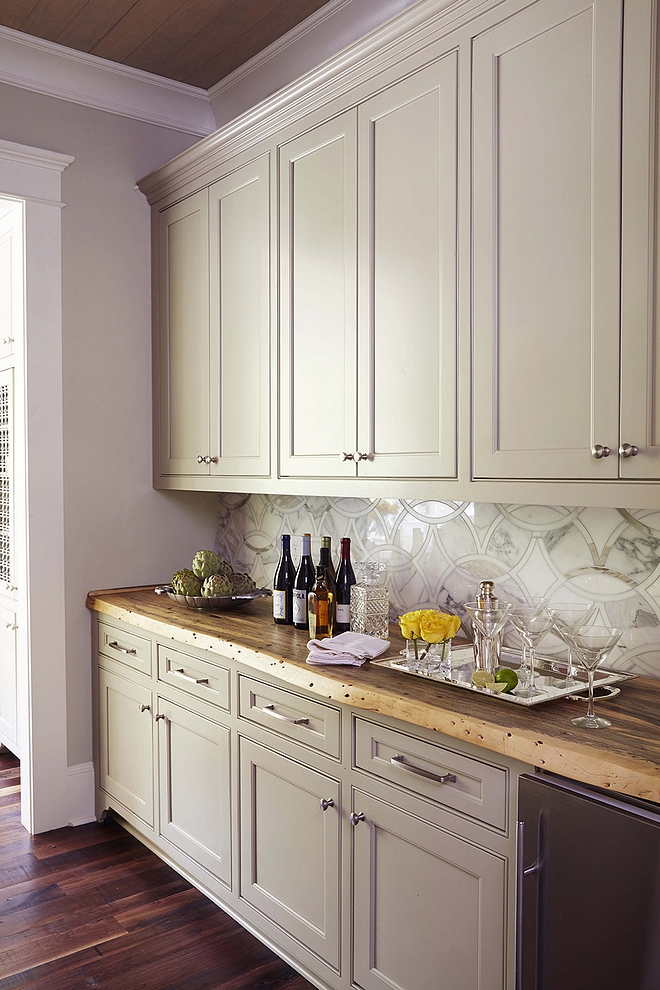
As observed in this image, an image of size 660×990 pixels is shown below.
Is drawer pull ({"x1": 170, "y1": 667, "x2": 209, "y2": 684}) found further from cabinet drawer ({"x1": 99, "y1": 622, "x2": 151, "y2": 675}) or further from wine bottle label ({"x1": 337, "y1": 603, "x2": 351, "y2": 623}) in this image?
wine bottle label ({"x1": 337, "y1": 603, "x2": 351, "y2": 623})

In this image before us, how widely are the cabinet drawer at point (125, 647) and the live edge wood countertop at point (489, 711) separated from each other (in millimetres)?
352

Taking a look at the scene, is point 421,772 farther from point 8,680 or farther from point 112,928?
point 8,680

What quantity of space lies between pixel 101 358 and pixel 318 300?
1.23 m

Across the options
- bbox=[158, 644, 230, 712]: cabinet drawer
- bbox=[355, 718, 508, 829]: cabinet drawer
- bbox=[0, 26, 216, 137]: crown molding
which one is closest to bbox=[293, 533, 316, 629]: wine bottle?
bbox=[158, 644, 230, 712]: cabinet drawer

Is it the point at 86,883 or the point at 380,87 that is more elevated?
the point at 380,87

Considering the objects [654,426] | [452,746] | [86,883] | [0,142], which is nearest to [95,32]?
[0,142]

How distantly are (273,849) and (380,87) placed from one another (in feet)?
7.10

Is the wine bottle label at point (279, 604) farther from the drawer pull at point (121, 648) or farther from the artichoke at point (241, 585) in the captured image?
the drawer pull at point (121, 648)

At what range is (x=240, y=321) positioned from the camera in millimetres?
2928

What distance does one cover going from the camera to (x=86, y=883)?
2801mm

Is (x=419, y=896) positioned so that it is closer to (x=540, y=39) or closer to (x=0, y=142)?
(x=540, y=39)

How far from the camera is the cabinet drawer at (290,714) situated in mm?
2074

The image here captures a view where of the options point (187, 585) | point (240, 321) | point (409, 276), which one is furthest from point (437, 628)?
point (240, 321)

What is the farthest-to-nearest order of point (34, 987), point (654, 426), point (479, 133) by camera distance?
point (34, 987), point (479, 133), point (654, 426)
